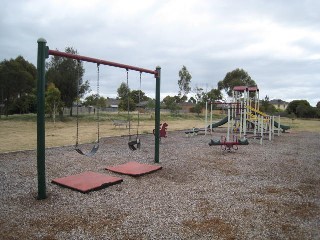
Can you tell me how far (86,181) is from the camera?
19.4 ft

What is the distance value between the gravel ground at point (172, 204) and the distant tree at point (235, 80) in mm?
52339

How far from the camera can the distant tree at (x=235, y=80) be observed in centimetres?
5843

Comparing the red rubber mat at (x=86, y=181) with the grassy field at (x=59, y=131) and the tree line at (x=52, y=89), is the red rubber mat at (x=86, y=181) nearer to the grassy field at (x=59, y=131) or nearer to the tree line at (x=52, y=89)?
the grassy field at (x=59, y=131)

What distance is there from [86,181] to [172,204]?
7.00ft

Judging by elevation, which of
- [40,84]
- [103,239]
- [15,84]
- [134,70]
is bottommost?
[103,239]

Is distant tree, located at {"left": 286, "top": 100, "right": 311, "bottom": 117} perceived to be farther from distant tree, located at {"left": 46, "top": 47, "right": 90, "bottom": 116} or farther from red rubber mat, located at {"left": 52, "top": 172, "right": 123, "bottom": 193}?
red rubber mat, located at {"left": 52, "top": 172, "right": 123, "bottom": 193}

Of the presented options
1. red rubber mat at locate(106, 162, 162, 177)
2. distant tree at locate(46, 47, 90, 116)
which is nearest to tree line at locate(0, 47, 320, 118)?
distant tree at locate(46, 47, 90, 116)

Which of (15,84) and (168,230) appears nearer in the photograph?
(168,230)

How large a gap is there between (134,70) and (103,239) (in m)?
4.76

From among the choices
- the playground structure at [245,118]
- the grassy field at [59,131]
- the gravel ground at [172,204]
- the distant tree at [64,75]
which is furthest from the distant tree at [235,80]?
the gravel ground at [172,204]

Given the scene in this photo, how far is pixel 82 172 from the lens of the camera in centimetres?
697

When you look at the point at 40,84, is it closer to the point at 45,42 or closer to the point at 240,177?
the point at 45,42

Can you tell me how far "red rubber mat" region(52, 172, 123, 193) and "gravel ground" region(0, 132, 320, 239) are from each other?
0.14 meters

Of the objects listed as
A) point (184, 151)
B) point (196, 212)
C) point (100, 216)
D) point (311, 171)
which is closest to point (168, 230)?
point (196, 212)
